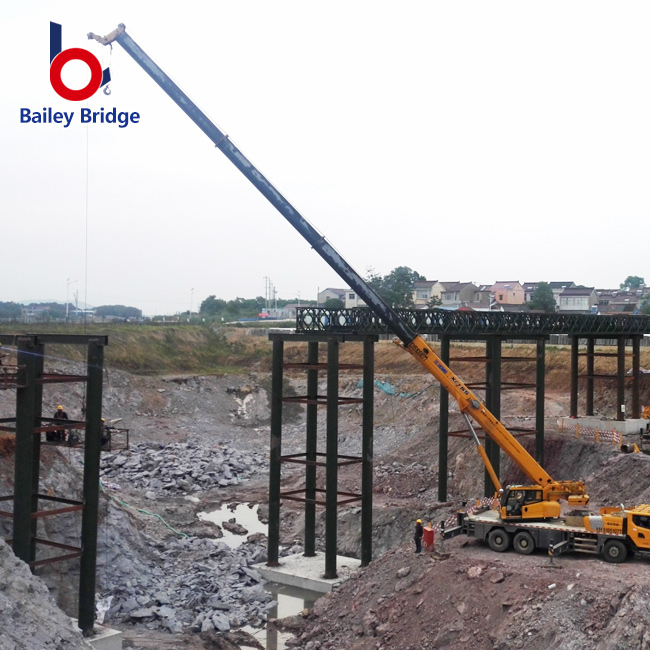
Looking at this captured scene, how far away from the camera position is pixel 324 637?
24.7 metres

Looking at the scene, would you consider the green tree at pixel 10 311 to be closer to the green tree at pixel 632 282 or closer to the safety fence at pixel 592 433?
the safety fence at pixel 592 433

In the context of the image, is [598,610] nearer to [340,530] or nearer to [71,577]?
[71,577]

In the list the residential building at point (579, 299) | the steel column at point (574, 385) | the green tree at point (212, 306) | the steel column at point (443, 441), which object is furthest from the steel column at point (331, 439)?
the green tree at point (212, 306)

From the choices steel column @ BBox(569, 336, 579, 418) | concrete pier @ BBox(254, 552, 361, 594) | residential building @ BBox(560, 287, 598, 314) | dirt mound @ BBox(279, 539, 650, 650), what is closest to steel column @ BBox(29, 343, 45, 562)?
dirt mound @ BBox(279, 539, 650, 650)

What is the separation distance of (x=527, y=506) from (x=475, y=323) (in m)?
13.5

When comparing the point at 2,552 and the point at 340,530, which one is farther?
the point at 340,530

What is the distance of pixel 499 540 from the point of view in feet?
86.1

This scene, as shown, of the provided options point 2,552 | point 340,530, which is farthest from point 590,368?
point 2,552

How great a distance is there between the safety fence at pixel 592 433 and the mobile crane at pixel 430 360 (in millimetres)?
14515

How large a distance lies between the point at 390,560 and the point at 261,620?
187 inches

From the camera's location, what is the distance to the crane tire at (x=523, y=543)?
25.8 m

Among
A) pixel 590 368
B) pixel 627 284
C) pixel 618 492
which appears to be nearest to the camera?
pixel 618 492

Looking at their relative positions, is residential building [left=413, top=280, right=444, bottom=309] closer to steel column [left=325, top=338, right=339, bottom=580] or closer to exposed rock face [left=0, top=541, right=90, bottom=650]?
steel column [left=325, top=338, right=339, bottom=580]

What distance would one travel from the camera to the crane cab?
1044 inches
